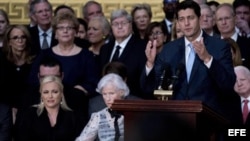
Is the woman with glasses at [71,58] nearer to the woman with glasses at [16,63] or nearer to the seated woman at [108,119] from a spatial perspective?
the woman with glasses at [16,63]

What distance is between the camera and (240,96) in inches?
369

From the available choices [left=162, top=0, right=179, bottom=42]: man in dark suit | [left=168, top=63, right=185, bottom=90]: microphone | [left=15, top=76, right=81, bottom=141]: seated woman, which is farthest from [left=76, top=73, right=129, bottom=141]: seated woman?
[left=162, top=0, right=179, bottom=42]: man in dark suit

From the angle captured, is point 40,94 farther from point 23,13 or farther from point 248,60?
point 23,13

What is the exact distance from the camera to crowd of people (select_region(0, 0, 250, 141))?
7.96 metres

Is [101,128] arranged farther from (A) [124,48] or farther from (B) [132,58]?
(A) [124,48]

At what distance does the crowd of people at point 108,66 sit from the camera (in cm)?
796

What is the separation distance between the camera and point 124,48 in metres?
10.4

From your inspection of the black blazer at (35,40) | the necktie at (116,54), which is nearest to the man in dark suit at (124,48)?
the necktie at (116,54)

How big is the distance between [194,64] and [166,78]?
2.92 feet

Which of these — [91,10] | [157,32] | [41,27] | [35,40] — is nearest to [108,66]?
[157,32]

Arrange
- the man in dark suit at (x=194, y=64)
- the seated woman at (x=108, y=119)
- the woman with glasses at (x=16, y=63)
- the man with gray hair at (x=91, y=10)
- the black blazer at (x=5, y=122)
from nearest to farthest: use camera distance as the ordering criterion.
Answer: the man in dark suit at (x=194, y=64)
the seated woman at (x=108, y=119)
the black blazer at (x=5, y=122)
the woman with glasses at (x=16, y=63)
the man with gray hair at (x=91, y=10)

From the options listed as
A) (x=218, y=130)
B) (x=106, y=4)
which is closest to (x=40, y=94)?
(x=218, y=130)

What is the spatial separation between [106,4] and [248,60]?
3.47m

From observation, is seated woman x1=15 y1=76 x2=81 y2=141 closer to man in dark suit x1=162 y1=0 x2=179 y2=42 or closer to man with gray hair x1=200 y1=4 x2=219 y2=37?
man with gray hair x1=200 y1=4 x2=219 y2=37
